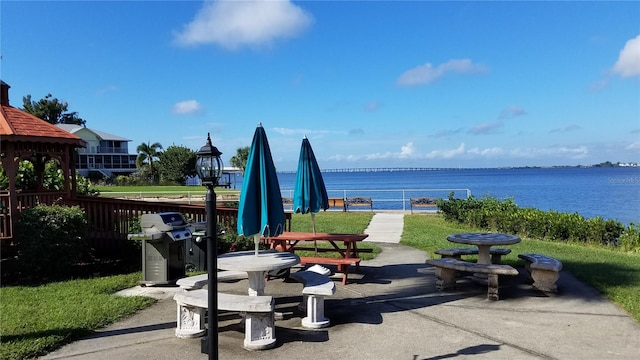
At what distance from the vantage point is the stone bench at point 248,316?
15.5 ft

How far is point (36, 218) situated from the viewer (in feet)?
26.4

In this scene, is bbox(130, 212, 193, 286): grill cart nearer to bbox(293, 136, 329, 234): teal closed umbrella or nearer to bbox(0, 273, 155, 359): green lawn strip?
bbox(0, 273, 155, 359): green lawn strip

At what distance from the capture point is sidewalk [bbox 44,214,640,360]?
15.1ft

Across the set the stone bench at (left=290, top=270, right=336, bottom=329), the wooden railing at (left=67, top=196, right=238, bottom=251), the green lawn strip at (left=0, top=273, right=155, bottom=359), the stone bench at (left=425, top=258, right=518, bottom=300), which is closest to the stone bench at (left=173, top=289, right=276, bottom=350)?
the stone bench at (left=290, top=270, right=336, bottom=329)

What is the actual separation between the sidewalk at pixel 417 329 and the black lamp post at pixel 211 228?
3.62 feet

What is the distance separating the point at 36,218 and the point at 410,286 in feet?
21.5

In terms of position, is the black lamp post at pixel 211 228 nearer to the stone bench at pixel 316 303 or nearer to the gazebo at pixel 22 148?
the stone bench at pixel 316 303

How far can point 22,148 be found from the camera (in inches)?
357

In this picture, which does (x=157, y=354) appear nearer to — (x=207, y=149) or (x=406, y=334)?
(x=207, y=149)

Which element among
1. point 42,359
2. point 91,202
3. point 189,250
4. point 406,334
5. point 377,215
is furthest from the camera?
point 377,215

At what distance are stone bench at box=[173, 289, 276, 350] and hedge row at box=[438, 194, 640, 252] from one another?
1158 cm

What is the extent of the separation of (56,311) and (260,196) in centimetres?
316

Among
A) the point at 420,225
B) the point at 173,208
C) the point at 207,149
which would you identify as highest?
the point at 207,149

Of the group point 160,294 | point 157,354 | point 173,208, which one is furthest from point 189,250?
point 157,354
